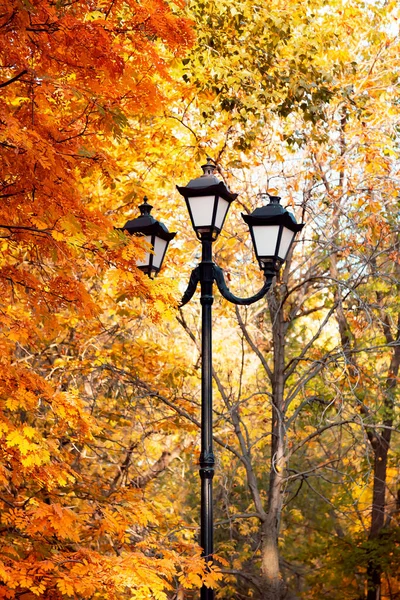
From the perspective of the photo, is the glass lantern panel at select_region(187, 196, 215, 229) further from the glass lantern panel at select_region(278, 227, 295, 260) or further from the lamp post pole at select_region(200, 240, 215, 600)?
the glass lantern panel at select_region(278, 227, 295, 260)

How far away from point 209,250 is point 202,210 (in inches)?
13.5

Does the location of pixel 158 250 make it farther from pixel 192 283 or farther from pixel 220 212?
pixel 220 212

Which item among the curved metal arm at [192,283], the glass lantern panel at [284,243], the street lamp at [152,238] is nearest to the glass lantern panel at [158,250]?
the street lamp at [152,238]

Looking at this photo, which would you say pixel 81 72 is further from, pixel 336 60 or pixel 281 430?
pixel 336 60

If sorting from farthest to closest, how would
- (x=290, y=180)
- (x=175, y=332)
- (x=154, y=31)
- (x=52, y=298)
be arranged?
(x=175, y=332), (x=290, y=180), (x=52, y=298), (x=154, y=31)

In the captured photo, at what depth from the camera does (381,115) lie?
379 inches

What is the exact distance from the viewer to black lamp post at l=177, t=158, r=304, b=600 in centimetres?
545

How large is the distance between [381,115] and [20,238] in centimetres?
591

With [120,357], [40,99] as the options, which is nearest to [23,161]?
[40,99]

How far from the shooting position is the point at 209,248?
5805 millimetres

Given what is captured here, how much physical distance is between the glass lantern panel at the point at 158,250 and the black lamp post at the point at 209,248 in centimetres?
37

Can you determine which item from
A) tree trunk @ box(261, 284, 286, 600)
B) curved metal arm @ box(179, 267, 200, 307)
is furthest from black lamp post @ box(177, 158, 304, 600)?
tree trunk @ box(261, 284, 286, 600)

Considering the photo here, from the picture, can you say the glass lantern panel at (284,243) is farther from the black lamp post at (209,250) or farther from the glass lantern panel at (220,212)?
the glass lantern panel at (220,212)

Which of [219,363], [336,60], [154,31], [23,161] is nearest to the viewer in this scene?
[23,161]
